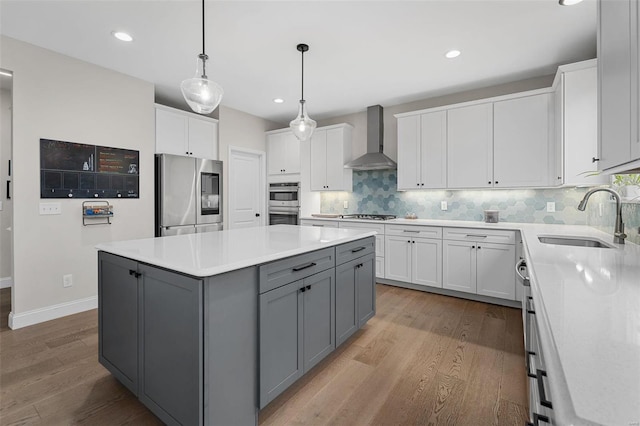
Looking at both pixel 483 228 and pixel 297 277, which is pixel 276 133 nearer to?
pixel 483 228

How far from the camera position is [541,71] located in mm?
3484

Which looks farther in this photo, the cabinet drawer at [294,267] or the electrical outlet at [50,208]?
the electrical outlet at [50,208]

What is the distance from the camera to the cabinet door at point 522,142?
11.0 feet

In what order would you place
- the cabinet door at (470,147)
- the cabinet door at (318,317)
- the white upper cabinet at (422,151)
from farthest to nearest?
the white upper cabinet at (422,151) < the cabinet door at (470,147) < the cabinet door at (318,317)

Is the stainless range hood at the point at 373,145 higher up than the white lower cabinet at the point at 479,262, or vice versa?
the stainless range hood at the point at 373,145

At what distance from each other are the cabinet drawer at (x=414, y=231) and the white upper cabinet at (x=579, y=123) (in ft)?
4.46

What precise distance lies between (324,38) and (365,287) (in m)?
2.34

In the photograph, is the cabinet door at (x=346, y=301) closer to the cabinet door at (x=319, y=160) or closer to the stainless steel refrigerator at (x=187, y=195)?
the stainless steel refrigerator at (x=187, y=195)

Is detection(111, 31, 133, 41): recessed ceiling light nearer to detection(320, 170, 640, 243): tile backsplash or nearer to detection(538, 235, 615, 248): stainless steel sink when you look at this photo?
detection(320, 170, 640, 243): tile backsplash

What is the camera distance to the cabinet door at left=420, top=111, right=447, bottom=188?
3994 millimetres

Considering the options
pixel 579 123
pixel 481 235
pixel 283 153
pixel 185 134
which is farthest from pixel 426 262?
pixel 185 134

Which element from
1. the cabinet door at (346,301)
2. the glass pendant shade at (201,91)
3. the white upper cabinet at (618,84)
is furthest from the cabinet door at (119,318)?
the white upper cabinet at (618,84)

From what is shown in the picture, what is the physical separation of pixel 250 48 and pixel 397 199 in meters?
2.92

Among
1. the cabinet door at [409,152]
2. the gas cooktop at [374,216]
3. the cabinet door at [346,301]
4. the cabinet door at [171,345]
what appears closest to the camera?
the cabinet door at [171,345]
